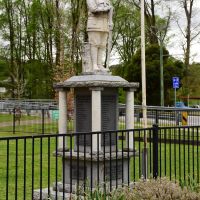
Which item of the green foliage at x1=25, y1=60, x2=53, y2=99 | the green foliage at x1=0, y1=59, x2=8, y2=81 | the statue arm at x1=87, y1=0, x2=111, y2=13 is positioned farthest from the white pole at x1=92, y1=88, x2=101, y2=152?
the green foliage at x1=0, y1=59, x2=8, y2=81

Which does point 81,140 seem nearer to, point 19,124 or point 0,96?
point 19,124

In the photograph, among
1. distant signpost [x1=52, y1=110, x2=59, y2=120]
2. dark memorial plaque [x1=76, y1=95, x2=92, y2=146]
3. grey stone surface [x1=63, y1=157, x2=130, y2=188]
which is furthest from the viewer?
distant signpost [x1=52, y1=110, x2=59, y2=120]

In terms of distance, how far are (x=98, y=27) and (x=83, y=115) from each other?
68.3 inches

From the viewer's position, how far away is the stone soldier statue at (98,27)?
893 centimetres

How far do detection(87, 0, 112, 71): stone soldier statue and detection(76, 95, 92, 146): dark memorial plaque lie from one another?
663 millimetres

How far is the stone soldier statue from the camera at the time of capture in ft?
29.3

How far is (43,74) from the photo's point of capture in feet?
169

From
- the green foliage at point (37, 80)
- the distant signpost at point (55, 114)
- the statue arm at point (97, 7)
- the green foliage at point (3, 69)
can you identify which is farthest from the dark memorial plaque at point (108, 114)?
the green foliage at point (3, 69)

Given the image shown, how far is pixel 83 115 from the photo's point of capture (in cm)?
862

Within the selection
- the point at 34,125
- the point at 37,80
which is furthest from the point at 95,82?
the point at 37,80

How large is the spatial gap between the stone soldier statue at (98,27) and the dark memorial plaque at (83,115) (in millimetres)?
663

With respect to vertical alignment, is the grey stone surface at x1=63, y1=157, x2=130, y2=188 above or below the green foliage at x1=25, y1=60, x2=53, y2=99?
below

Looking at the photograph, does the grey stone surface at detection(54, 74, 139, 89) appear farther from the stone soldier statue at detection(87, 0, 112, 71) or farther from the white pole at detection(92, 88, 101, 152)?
the stone soldier statue at detection(87, 0, 112, 71)

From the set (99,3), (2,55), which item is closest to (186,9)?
(2,55)
